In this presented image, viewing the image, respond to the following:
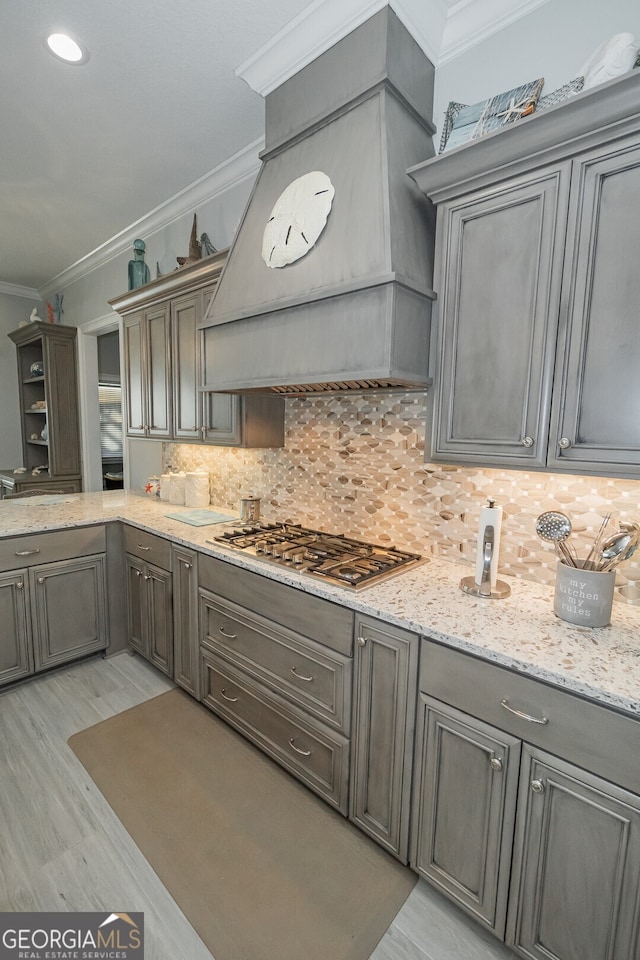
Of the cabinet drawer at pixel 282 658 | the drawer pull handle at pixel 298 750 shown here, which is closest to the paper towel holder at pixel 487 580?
the cabinet drawer at pixel 282 658

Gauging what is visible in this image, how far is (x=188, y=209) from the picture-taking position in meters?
2.97

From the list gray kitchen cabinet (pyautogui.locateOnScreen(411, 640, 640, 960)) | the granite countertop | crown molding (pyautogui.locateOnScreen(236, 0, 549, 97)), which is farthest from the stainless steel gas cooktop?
crown molding (pyautogui.locateOnScreen(236, 0, 549, 97))

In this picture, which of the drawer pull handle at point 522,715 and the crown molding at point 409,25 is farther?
the crown molding at point 409,25

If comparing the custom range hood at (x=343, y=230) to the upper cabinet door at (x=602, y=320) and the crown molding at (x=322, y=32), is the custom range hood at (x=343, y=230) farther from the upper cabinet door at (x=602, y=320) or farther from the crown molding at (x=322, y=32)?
the upper cabinet door at (x=602, y=320)

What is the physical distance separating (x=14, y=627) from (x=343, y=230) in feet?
8.29

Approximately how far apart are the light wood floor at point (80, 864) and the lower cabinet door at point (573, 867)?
239mm

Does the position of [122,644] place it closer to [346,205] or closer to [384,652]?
[384,652]

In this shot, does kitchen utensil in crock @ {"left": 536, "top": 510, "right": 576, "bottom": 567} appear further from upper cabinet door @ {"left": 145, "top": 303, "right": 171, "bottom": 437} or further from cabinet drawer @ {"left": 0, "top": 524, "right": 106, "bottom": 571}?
cabinet drawer @ {"left": 0, "top": 524, "right": 106, "bottom": 571}

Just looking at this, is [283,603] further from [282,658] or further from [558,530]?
[558,530]

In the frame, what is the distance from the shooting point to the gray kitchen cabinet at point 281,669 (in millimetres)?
1569

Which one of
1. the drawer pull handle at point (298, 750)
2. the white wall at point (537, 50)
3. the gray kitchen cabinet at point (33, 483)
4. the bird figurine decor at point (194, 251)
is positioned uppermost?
the white wall at point (537, 50)

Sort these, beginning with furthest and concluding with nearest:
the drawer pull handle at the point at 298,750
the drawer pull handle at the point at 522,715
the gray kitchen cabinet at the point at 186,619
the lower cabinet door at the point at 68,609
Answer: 1. the lower cabinet door at the point at 68,609
2. the gray kitchen cabinet at the point at 186,619
3. the drawer pull handle at the point at 298,750
4. the drawer pull handle at the point at 522,715

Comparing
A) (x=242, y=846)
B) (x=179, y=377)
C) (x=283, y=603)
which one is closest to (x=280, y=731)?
(x=242, y=846)

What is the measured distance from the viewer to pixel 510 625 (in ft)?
4.24
